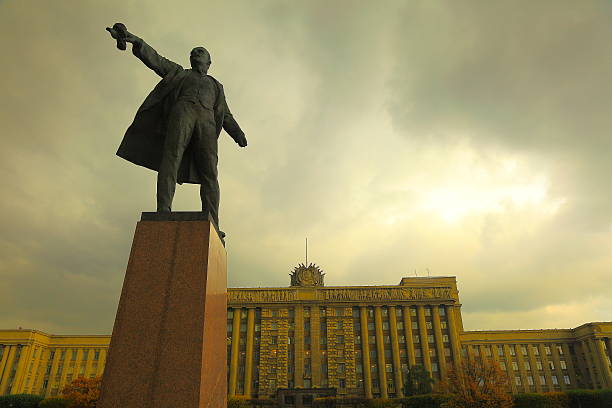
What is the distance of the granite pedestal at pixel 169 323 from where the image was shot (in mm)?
4340

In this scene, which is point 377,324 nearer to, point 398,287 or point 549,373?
point 398,287

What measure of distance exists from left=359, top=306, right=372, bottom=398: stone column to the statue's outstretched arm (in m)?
64.3

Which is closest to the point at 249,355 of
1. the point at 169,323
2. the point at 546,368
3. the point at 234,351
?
the point at 234,351

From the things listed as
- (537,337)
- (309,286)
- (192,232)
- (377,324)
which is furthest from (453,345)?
(192,232)

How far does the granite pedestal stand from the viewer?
171 inches

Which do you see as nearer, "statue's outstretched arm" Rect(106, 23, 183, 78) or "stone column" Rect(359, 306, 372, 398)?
"statue's outstretched arm" Rect(106, 23, 183, 78)

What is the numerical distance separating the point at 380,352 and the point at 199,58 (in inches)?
2606

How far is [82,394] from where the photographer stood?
147 feet

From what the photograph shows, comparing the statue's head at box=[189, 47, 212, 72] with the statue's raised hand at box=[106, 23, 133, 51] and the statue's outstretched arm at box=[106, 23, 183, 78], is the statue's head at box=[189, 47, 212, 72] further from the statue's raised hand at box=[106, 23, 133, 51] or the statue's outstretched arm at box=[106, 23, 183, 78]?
the statue's raised hand at box=[106, 23, 133, 51]

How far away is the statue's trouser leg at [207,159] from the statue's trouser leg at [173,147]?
0.16 metres

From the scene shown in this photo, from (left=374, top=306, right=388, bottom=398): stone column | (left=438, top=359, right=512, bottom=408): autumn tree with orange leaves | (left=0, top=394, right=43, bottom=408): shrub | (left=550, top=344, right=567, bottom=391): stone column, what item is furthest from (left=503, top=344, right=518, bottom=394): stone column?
(left=0, top=394, right=43, bottom=408): shrub

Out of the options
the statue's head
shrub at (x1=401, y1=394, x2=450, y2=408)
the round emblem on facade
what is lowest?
shrub at (x1=401, y1=394, x2=450, y2=408)

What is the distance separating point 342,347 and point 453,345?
18.5 metres

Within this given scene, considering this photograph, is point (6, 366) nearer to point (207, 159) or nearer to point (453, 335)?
point (453, 335)
